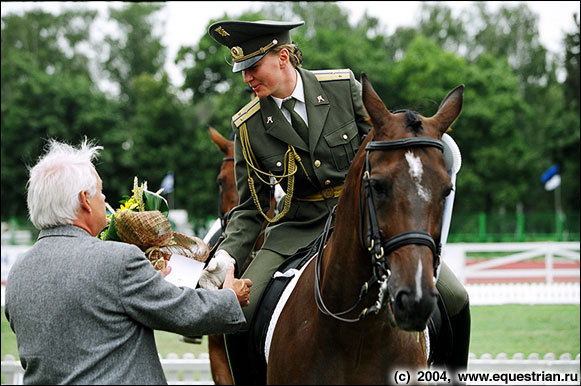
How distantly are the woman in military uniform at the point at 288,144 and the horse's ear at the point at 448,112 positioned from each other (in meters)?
1.13

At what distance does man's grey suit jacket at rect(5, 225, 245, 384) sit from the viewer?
9.66ft

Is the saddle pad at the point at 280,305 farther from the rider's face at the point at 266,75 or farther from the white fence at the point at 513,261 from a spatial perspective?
the white fence at the point at 513,261

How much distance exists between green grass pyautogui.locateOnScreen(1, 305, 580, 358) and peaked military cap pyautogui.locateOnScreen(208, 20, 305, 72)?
20.8 ft

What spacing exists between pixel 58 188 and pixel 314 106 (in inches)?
75.9

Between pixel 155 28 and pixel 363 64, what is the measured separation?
A: 1792 cm

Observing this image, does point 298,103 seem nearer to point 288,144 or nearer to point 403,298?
point 288,144

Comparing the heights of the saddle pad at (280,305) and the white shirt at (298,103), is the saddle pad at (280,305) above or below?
below

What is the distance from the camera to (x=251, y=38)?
14.5 ft

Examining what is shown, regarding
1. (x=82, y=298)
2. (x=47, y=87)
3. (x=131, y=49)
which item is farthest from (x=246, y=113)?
(x=131, y=49)

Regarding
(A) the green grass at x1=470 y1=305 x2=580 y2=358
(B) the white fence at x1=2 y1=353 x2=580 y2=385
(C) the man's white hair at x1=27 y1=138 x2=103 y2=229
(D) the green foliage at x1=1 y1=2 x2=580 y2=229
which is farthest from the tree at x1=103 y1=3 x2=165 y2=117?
(C) the man's white hair at x1=27 y1=138 x2=103 y2=229

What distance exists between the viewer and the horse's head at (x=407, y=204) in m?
2.78

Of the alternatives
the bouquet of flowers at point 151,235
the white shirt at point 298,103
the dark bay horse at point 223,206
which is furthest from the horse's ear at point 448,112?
the dark bay horse at point 223,206

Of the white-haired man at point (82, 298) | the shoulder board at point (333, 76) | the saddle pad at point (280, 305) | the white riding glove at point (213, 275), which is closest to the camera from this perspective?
the white-haired man at point (82, 298)

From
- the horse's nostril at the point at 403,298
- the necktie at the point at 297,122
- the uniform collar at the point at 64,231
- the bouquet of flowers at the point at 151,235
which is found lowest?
the horse's nostril at the point at 403,298
